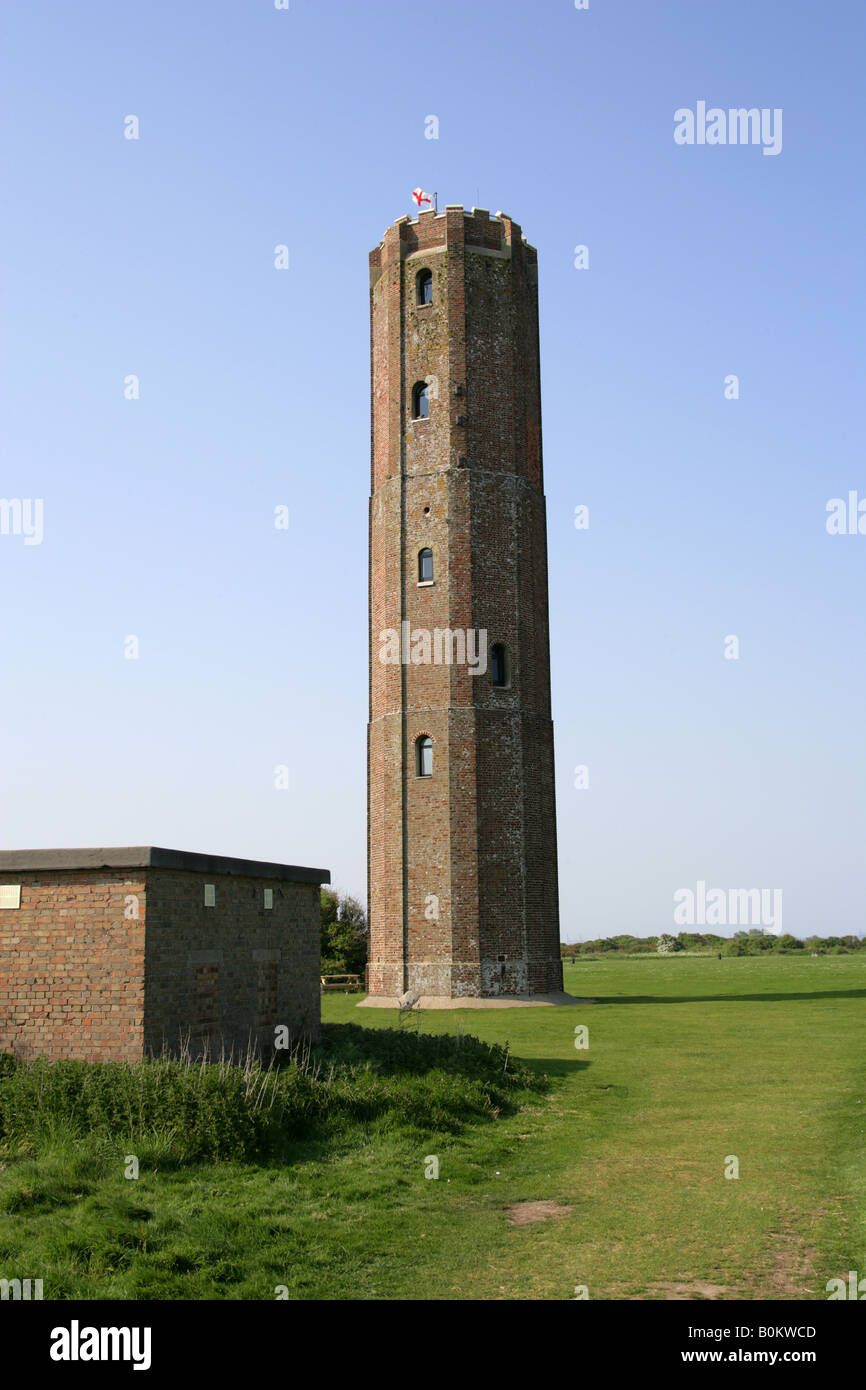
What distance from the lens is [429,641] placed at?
→ 32.9 meters

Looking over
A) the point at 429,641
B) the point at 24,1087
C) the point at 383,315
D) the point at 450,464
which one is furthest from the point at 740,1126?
the point at 383,315

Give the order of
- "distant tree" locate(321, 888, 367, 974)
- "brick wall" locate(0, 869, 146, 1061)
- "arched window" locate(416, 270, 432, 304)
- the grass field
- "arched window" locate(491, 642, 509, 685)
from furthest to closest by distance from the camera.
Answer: "distant tree" locate(321, 888, 367, 974)
"arched window" locate(416, 270, 432, 304)
"arched window" locate(491, 642, 509, 685)
"brick wall" locate(0, 869, 146, 1061)
the grass field

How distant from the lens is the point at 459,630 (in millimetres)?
32500

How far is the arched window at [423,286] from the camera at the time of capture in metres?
35.0

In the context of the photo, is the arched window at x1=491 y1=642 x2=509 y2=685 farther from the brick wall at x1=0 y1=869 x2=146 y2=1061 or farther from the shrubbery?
the brick wall at x1=0 y1=869 x2=146 y2=1061

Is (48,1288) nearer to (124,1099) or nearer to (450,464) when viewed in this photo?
(124,1099)

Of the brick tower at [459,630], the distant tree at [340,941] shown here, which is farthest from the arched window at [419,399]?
the distant tree at [340,941]

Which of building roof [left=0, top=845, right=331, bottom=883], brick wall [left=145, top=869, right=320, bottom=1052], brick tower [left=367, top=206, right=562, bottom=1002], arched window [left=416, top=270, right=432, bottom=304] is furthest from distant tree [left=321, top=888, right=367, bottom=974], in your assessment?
building roof [left=0, top=845, right=331, bottom=883]

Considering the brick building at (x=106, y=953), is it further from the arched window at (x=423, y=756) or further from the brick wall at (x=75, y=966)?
the arched window at (x=423, y=756)

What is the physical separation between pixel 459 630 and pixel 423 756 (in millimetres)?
3733

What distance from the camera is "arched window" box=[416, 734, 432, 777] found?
1273 inches

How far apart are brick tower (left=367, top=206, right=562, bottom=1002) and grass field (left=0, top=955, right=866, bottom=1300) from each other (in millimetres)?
15274

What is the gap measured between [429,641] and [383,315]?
433 inches

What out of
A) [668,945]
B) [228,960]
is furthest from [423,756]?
[668,945]
